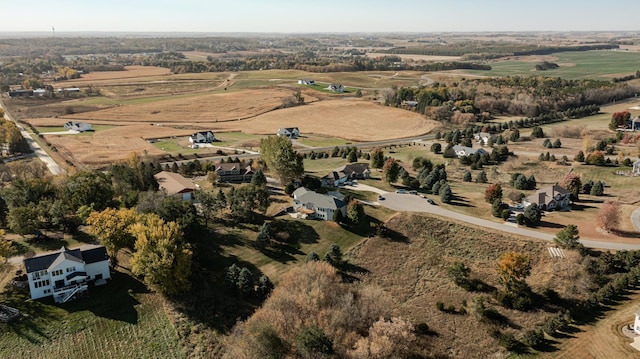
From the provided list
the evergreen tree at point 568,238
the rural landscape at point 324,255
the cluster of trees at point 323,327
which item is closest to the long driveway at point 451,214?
the rural landscape at point 324,255

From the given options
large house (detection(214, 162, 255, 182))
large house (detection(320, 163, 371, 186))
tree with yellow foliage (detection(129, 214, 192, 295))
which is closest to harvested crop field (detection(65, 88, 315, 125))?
large house (detection(214, 162, 255, 182))

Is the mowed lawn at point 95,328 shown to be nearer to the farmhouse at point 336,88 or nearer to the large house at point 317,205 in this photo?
the large house at point 317,205

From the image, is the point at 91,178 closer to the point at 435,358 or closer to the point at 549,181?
the point at 435,358

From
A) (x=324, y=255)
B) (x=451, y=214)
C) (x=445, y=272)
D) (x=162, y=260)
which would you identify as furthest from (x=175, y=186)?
(x=445, y=272)

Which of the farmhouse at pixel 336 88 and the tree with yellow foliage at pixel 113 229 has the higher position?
the farmhouse at pixel 336 88

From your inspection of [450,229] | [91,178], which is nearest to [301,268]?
[450,229]

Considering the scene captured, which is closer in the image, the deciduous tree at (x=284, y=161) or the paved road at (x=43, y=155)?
the deciduous tree at (x=284, y=161)
